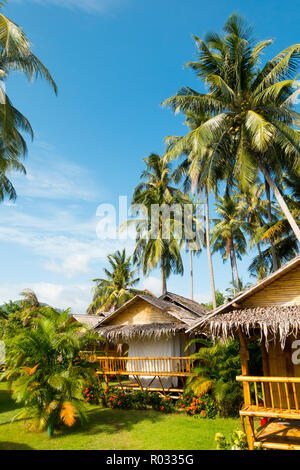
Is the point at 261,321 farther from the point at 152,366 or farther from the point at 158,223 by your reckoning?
the point at 158,223

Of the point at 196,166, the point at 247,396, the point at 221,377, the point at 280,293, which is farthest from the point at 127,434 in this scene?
the point at 196,166

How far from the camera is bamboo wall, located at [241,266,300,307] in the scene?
25.4 ft

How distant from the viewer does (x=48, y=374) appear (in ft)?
28.0

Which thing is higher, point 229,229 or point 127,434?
point 229,229

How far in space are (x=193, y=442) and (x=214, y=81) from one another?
531 inches

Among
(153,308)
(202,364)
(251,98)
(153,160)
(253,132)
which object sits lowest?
(202,364)

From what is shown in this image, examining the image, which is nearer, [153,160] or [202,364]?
[202,364]

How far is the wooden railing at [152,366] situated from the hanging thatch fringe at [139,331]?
93cm

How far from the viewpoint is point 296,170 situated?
13.9 m

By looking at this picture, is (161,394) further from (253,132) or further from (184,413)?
(253,132)

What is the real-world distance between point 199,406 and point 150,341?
3.96 metres

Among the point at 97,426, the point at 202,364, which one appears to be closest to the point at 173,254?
the point at 202,364

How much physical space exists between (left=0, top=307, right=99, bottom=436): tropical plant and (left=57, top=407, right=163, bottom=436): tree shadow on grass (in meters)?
0.55

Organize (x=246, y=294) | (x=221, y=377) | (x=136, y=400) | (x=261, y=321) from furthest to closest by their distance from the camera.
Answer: (x=136, y=400) < (x=221, y=377) < (x=246, y=294) < (x=261, y=321)
